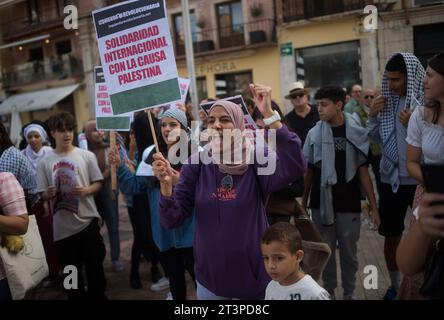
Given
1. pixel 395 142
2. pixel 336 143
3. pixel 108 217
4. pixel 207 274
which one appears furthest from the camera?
pixel 108 217

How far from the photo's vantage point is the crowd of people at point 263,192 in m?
1.96

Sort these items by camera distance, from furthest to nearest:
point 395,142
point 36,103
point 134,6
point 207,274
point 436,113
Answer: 1. point 36,103
2. point 395,142
3. point 134,6
4. point 207,274
5. point 436,113

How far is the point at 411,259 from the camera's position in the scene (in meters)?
1.47

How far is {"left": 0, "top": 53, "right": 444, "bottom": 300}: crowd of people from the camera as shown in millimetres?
1964

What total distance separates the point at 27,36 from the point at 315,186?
132 inches

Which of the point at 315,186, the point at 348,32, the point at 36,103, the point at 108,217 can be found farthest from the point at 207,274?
the point at 36,103

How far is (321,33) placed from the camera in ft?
10.6

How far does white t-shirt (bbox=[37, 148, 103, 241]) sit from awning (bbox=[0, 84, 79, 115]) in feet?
5.18

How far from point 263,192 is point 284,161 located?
0.21m

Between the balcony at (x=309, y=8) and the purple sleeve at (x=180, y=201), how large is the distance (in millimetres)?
1677

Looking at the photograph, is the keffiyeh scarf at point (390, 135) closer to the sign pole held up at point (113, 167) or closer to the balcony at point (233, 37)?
the balcony at point (233, 37)

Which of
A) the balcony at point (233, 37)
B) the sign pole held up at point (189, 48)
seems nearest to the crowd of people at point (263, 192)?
the balcony at point (233, 37)

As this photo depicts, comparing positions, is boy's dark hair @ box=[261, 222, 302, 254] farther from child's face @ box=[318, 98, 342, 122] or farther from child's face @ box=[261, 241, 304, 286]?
child's face @ box=[318, 98, 342, 122]
